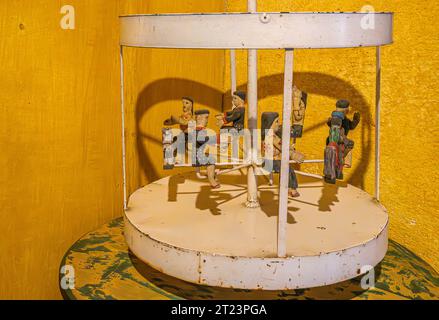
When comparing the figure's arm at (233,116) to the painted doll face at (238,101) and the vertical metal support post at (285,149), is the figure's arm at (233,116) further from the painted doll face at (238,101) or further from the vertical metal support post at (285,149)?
the vertical metal support post at (285,149)

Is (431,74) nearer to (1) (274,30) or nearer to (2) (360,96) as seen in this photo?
(2) (360,96)

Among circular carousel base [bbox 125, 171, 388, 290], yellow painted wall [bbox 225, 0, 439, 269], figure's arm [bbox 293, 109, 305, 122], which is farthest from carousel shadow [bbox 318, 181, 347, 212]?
figure's arm [bbox 293, 109, 305, 122]

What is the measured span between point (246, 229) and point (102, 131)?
1.72ft

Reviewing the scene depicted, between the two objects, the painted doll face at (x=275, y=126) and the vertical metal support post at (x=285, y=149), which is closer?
the vertical metal support post at (x=285, y=149)

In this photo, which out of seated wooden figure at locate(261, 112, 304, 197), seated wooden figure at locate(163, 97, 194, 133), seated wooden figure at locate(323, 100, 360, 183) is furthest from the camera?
seated wooden figure at locate(163, 97, 194, 133)

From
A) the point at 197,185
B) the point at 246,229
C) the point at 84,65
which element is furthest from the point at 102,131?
the point at 246,229

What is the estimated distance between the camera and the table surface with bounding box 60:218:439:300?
1.06 meters

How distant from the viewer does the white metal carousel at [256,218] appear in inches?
33.0

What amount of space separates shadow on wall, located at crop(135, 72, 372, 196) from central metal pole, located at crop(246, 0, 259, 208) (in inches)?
8.6

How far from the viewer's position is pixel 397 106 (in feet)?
4.33

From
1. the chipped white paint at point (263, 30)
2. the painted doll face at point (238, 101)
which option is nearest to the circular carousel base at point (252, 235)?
the painted doll face at point (238, 101)

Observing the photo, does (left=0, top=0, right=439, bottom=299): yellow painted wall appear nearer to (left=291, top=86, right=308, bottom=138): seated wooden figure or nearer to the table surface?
the table surface

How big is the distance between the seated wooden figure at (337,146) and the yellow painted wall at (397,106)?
277mm

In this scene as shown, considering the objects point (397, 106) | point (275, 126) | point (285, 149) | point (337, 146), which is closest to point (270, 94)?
point (397, 106)
